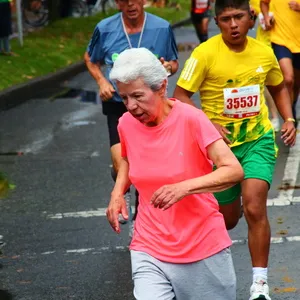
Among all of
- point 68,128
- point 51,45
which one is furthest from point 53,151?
point 51,45

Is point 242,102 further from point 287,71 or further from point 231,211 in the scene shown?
point 287,71

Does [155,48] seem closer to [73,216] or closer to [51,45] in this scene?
[73,216]

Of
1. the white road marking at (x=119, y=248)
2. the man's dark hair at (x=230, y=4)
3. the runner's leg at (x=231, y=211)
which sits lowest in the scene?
the white road marking at (x=119, y=248)

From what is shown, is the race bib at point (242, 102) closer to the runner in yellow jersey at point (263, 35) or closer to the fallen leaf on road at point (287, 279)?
the fallen leaf on road at point (287, 279)

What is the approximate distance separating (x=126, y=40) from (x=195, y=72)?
54.0 inches

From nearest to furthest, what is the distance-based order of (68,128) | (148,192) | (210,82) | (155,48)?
(148,192), (210,82), (155,48), (68,128)

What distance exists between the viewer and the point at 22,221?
8852 mm

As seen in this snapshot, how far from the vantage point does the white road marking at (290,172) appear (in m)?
9.09

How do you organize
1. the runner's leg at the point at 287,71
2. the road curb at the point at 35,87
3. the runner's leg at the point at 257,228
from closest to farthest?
1. the runner's leg at the point at 257,228
2. the runner's leg at the point at 287,71
3. the road curb at the point at 35,87

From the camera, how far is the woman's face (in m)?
4.70

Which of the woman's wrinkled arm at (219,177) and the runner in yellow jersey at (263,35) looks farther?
the runner in yellow jersey at (263,35)

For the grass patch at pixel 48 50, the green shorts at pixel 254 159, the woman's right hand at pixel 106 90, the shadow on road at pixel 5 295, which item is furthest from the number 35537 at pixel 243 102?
the grass patch at pixel 48 50

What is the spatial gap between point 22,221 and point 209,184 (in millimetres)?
4524

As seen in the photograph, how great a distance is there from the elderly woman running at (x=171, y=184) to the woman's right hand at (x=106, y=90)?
110 inches
